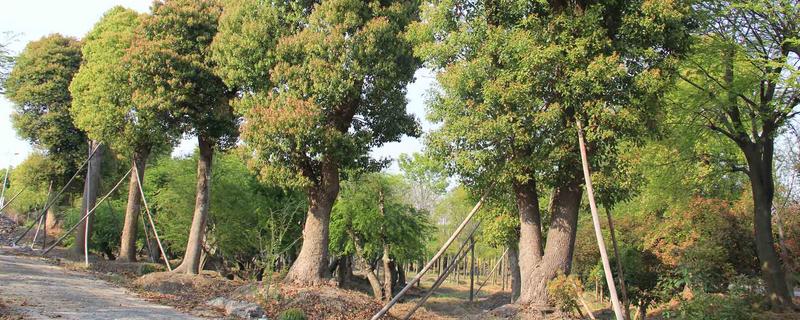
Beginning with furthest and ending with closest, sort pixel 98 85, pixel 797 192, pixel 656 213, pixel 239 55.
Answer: pixel 797 192
pixel 656 213
pixel 98 85
pixel 239 55

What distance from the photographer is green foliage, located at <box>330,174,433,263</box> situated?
945 inches

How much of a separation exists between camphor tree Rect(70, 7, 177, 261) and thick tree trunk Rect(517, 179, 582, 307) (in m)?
11.4

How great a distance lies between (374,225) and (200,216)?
8287mm

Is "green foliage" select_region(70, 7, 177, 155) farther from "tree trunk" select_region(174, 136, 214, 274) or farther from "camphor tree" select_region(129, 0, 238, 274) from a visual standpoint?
"tree trunk" select_region(174, 136, 214, 274)

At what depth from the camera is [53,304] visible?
10.8 metres

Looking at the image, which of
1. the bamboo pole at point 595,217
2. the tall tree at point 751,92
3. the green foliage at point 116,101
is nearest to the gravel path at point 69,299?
the green foliage at point 116,101

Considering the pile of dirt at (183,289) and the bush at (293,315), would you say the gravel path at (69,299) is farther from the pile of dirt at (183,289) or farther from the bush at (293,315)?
the bush at (293,315)

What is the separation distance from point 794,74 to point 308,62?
9540mm

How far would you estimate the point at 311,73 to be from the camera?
12711 mm

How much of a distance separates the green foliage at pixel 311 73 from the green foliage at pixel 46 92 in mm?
18492

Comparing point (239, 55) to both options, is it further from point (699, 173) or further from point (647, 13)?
point (699, 173)

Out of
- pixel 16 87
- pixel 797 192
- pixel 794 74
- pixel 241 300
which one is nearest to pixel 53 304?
pixel 241 300

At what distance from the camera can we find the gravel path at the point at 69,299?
991cm

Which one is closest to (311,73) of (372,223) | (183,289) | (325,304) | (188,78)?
(325,304)
